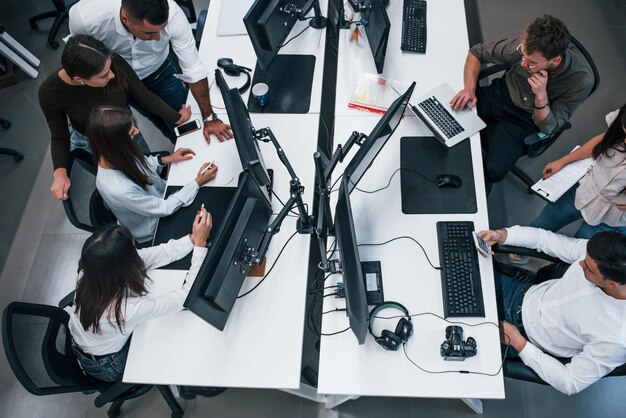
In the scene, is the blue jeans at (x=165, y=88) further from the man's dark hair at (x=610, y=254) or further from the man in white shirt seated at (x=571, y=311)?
the man's dark hair at (x=610, y=254)

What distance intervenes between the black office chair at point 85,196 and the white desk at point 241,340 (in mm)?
395

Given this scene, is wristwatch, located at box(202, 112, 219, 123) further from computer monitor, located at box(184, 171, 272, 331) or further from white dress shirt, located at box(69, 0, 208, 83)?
computer monitor, located at box(184, 171, 272, 331)

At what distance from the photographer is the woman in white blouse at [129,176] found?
2203 millimetres

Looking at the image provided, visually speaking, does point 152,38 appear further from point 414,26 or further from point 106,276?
Result: point 414,26

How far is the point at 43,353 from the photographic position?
2.04 metres

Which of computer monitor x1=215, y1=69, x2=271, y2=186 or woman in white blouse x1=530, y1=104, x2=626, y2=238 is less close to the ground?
computer monitor x1=215, y1=69, x2=271, y2=186

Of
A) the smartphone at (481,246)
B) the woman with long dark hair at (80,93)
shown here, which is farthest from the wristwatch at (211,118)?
the smartphone at (481,246)

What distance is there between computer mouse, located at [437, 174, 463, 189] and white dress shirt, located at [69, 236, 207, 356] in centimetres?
115

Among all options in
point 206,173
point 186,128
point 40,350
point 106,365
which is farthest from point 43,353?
point 186,128

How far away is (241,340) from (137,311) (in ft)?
1.46

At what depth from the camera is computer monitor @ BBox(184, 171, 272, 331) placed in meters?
1.83

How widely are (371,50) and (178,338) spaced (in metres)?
1.83

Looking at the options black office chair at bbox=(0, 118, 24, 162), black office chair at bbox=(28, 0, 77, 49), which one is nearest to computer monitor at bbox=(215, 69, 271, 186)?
black office chair at bbox=(0, 118, 24, 162)

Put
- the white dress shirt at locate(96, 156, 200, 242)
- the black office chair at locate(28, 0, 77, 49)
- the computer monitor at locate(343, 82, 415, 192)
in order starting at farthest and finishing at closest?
the black office chair at locate(28, 0, 77, 49), the white dress shirt at locate(96, 156, 200, 242), the computer monitor at locate(343, 82, 415, 192)
